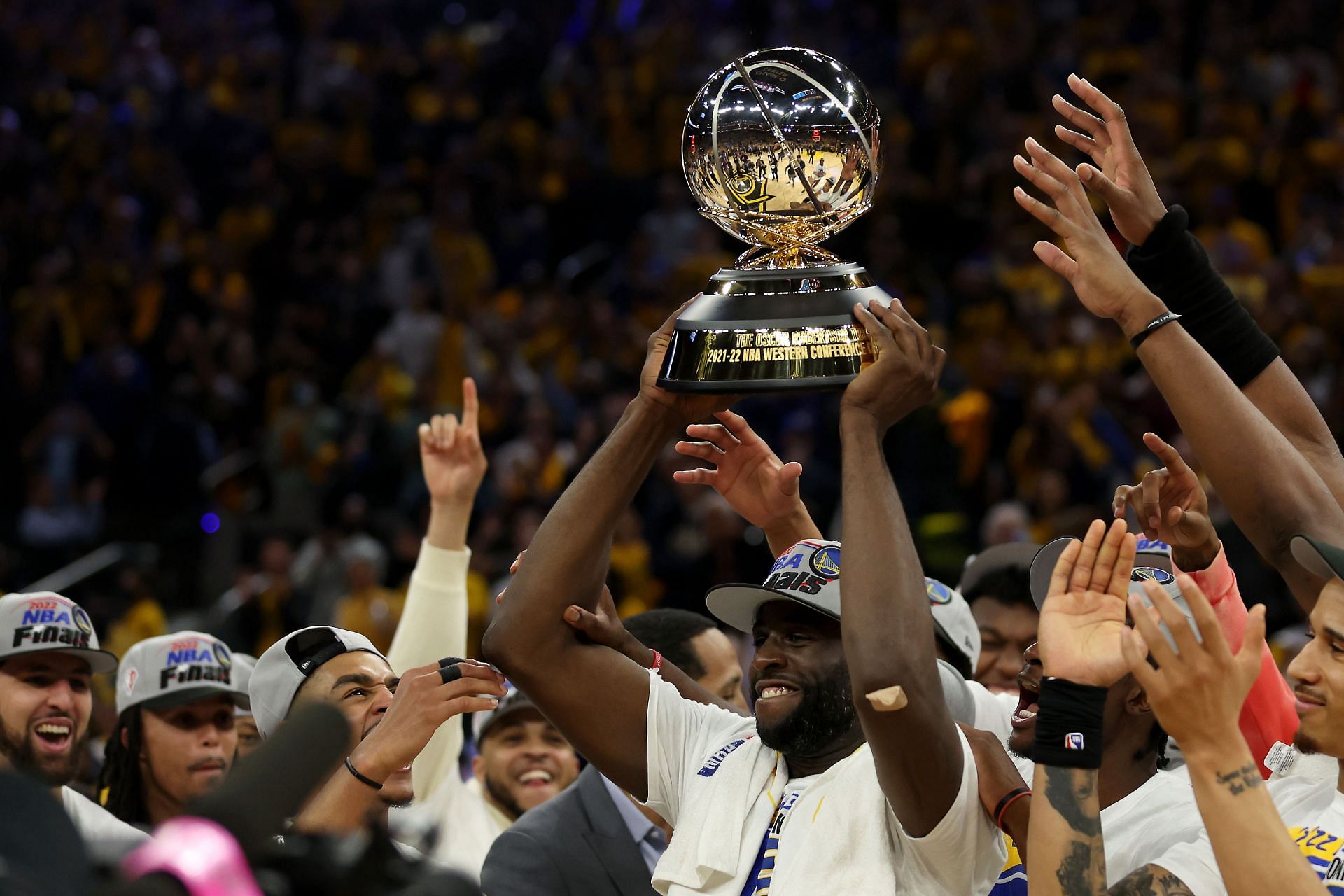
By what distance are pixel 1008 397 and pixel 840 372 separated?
7.71 metres

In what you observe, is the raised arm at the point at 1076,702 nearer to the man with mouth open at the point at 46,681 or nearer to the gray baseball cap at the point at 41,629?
the man with mouth open at the point at 46,681

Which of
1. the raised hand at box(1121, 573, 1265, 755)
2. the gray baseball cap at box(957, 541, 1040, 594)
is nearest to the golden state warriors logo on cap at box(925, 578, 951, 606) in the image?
the gray baseball cap at box(957, 541, 1040, 594)

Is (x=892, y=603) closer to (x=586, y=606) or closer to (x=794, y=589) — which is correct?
(x=794, y=589)

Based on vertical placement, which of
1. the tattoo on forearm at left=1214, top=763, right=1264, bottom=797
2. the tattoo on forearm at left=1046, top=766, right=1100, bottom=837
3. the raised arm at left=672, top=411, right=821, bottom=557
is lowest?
the tattoo on forearm at left=1046, top=766, right=1100, bottom=837

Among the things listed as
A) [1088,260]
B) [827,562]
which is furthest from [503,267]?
[1088,260]

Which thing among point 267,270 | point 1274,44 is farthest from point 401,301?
point 1274,44

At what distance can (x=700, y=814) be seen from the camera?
3471 mm

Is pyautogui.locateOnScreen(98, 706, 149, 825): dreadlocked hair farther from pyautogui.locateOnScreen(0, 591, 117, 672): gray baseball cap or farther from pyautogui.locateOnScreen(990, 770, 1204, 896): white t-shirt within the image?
pyautogui.locateOnScreen(990, 770, 1204, 896): white t-shirt

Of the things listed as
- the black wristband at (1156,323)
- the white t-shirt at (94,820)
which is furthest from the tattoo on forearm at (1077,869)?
the white t-shirt at (94,820)

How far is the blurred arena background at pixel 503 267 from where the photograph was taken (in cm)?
1072

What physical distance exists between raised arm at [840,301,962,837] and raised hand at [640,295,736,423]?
1.49 feet

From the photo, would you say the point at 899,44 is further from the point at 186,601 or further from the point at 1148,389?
the point at 186,601

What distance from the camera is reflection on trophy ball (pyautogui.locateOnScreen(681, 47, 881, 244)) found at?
3.35 m

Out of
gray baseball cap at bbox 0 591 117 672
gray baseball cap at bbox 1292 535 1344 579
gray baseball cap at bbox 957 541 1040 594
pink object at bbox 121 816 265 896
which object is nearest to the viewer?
pink object at bbox 121 816 265 896
